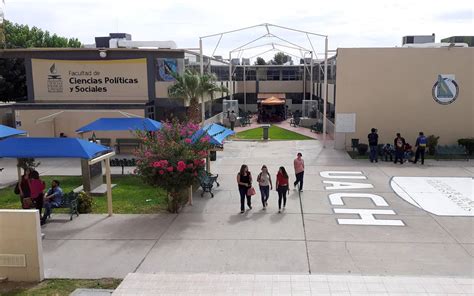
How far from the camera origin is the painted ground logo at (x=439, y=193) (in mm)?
13703

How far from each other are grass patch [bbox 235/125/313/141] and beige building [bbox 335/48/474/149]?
6161 millimetres

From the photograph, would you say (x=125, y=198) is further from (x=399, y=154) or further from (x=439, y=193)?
(x=399, y=154)

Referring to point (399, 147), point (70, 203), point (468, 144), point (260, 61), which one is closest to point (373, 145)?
point (399, 147)

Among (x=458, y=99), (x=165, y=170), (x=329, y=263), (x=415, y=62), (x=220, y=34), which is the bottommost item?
(x=329, y=263)

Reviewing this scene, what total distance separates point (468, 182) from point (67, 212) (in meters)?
14.3

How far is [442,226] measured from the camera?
12.1m

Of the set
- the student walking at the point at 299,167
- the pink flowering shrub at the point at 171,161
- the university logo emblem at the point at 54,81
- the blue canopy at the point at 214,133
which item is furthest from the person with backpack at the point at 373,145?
Result: the university logo emblem at the point at 54,81

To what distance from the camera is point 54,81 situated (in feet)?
85.3

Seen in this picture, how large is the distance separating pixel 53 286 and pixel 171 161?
4.97m

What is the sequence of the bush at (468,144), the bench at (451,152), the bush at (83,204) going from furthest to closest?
the bush at (468,144) → the bench at (451,152) → the bush at (83,204)

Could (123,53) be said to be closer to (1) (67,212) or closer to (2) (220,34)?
(2) (220,34)

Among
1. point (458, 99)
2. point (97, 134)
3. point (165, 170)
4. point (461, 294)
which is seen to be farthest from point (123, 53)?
point (461, 294)

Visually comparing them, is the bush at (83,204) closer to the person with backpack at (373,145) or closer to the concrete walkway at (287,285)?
the concrete walkway at (287,285)

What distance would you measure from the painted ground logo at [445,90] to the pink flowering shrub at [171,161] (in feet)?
51.5
